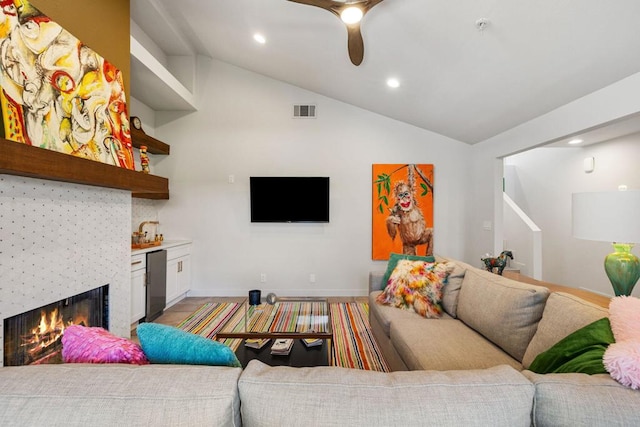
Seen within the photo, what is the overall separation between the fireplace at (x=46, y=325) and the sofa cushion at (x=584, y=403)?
254 centimetres

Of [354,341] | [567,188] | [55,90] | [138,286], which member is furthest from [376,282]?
[567,188]

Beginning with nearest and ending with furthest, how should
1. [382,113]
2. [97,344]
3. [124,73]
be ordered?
[97,344]
[124,73]
[382,113]

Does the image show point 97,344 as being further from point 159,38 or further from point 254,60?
point 159,38

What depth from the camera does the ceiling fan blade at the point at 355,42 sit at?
1960 mm

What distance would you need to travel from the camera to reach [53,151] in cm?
163

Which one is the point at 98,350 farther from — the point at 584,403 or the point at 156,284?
the point at 156,284

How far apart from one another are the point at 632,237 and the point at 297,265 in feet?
10.9

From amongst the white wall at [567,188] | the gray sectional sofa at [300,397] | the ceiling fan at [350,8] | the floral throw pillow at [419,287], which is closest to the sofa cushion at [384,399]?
the gray sectional sofa at [300,397]

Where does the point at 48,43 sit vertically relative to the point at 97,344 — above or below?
above

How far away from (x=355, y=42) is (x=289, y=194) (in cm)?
225

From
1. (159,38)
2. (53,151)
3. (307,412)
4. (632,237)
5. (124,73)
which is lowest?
(307,412)

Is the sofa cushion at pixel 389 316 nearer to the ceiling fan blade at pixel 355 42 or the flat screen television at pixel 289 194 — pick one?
the flat screen television at pixel 289 194

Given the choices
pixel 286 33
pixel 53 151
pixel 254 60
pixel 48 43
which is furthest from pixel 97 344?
pixel 254 60

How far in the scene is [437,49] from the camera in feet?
7.86
